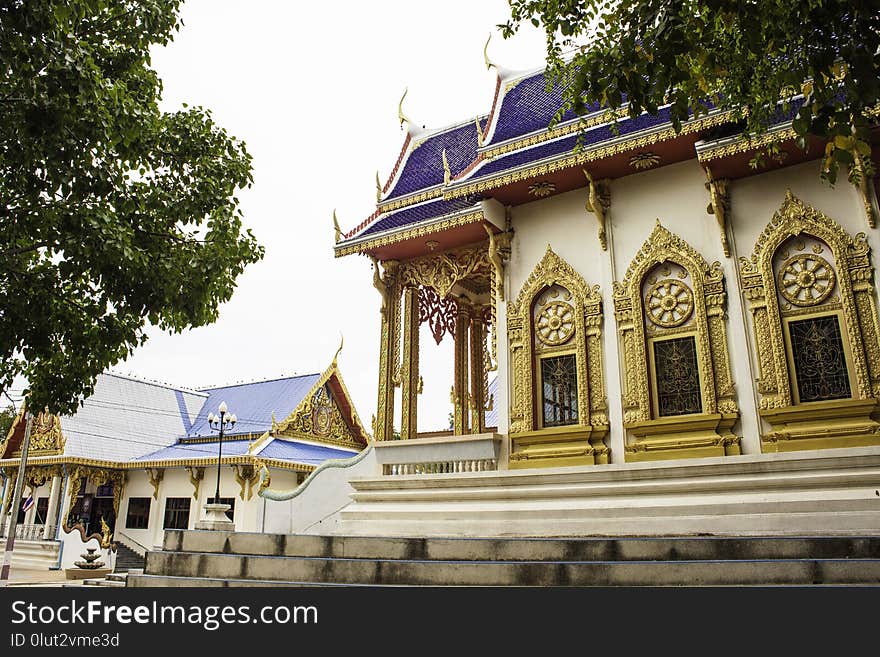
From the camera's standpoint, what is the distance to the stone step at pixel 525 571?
4.02 m

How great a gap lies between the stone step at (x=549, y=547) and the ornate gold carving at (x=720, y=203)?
12.6ft

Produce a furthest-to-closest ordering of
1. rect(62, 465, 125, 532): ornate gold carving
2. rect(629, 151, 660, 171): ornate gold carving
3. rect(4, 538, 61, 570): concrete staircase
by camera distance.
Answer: rect(62, 465, 125, 532): ornate gold carving
rect(4, 538, 61, 570): concrete staircase
rect(629, 151, 660, 171): ornate gold carving

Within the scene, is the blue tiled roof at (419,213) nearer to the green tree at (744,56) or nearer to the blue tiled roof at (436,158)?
the blue tiled roof at (436,158)

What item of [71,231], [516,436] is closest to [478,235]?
[516,436]

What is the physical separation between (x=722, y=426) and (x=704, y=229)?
239 centimetres

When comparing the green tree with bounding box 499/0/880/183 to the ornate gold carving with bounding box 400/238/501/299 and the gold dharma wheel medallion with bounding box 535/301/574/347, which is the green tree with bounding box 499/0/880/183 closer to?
the gold dharma wheel medallion with bounding box 535/301/574/347

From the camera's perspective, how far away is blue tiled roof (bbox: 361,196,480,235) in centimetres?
922

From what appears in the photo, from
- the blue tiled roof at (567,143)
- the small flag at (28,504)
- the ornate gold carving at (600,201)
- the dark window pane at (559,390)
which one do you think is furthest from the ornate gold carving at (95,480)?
the ornate gold carving at (600,201)

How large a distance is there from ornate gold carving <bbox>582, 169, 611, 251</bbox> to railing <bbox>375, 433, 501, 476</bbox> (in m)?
2.94

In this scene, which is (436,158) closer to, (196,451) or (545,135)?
(545,135)

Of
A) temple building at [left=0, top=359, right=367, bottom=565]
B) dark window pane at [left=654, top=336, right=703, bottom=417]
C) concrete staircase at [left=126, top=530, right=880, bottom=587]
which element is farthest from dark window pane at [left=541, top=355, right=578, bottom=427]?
temple building at [left=0, top=359, right=367, bottom=565]

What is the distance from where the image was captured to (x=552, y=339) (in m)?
8.48
